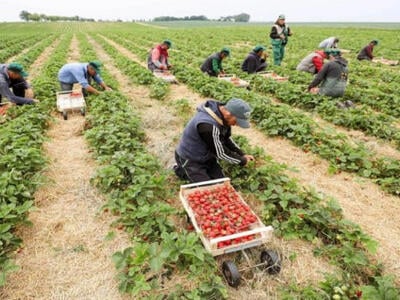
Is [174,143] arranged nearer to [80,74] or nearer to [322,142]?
Result: [322,142]

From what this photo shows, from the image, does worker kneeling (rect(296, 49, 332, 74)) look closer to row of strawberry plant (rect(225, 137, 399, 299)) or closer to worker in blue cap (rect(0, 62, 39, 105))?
row of strawberry plant (rect(225, 137, 399, 299))

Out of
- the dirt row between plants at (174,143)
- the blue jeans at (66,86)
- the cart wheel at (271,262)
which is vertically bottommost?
the dirt row between plants at (174,143)

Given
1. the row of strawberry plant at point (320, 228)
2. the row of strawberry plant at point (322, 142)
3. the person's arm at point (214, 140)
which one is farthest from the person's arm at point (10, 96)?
the row of strawberry plant at point (320, 228)

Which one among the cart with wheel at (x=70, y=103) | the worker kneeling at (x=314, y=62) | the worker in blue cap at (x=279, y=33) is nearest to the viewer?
the cart with wheel at (x=70, y=103)

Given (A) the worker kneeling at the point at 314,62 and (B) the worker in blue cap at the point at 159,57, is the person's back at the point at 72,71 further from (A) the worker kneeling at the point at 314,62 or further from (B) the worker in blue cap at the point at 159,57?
(A) the worker kneeling at the point at 314,62

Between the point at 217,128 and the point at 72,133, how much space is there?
3.89m

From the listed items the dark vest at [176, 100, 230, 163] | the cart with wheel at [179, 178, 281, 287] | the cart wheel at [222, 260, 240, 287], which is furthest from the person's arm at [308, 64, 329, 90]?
the cart wheel at [222, 260, 240, 287]

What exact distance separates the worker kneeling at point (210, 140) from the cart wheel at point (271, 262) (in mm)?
1270

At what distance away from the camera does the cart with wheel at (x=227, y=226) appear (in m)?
2.90

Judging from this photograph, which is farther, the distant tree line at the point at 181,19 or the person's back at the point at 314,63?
the distant tree line at the point at 181,19

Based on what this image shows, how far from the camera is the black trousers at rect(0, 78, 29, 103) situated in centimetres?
707

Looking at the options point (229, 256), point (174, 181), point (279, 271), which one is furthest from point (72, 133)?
point (279, 271)

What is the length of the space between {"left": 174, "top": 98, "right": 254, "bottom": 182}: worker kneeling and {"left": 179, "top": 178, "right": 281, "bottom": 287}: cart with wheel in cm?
36

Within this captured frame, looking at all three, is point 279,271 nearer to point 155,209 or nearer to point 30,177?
point 155,209
